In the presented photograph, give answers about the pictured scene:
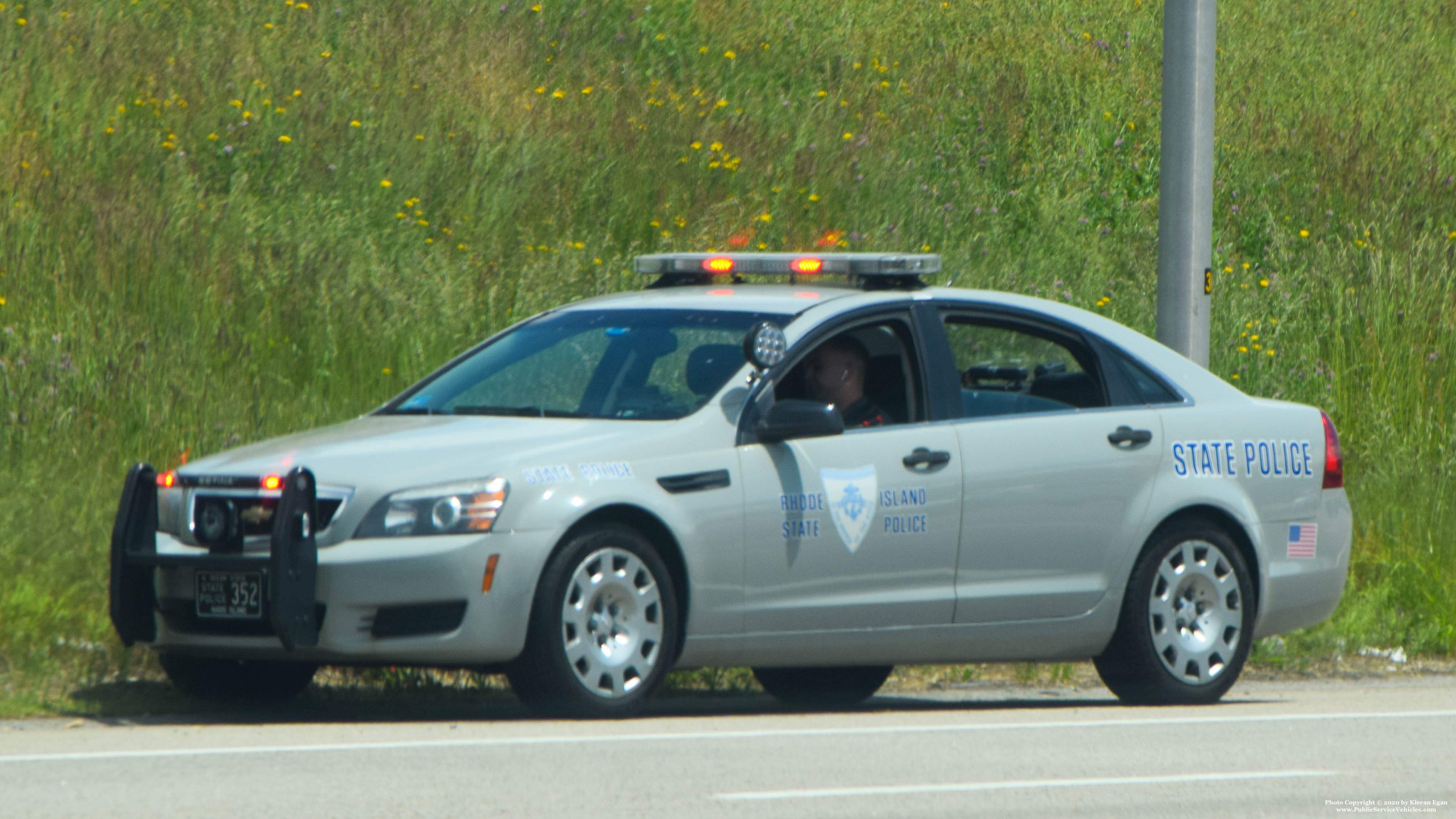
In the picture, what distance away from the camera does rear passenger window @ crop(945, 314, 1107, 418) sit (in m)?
8.87

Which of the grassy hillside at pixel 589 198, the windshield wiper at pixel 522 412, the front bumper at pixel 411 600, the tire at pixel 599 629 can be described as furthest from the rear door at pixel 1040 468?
the grassy hillside at pixel 589 198

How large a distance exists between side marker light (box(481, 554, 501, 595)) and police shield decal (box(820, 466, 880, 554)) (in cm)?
142

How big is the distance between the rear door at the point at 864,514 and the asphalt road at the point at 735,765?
16.6 inches

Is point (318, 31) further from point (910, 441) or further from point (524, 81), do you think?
point (910, 441)

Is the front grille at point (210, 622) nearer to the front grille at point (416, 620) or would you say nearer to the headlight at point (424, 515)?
the front grille at point (416, 620)

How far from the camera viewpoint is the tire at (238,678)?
8000 mm

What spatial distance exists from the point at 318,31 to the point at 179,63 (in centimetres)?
149

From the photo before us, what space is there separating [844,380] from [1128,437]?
1.25m

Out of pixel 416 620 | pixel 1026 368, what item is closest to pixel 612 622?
pixel 416 620

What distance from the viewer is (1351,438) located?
49.0 ft

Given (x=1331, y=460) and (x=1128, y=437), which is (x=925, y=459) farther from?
(x=1331, y=460)

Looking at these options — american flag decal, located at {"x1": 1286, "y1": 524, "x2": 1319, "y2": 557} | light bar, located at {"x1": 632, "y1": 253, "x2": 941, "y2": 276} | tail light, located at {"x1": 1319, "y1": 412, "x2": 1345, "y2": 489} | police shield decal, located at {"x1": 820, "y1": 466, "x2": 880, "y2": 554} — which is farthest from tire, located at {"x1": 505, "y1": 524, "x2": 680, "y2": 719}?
tail light, located at {"x1": 1319, "y1": 412, "x2": 1345, "y2": 489}

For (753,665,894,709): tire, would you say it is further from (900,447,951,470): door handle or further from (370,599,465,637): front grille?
(370,599,465,637): front grille

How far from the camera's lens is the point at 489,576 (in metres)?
7.24
